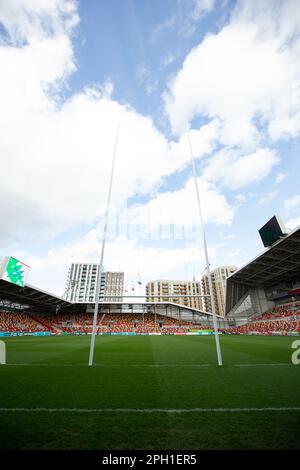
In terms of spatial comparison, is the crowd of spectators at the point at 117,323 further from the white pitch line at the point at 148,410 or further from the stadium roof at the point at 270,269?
the white pitch line at the point at 148,410

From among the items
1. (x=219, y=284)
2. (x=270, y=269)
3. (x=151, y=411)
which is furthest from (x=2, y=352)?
(x=219, y=284)

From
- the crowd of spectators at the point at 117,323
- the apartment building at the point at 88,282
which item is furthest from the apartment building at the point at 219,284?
the crowd of spectators at the point at 117,323

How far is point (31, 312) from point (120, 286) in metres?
75.4

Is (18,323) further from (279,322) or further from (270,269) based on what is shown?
(270,269)

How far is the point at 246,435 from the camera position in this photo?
2.88 metres

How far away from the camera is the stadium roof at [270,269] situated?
1195 inches

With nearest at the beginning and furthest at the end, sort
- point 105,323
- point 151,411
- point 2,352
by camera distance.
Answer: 1. point 151,411
2. point 2,352
3. point 105,323

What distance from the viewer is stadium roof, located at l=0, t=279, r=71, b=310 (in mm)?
34322

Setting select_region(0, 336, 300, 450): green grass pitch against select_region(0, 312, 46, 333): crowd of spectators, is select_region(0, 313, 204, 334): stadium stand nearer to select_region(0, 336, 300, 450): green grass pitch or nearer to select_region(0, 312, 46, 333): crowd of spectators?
select_region(0, 312, 46, 333): crowd of spectators

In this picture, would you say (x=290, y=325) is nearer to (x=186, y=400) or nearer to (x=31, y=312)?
(x=186, y=400)

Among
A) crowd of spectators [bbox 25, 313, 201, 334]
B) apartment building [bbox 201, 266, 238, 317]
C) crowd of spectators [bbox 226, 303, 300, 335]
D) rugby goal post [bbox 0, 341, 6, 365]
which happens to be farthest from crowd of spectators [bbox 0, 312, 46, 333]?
apartment building [bbox 201, 266, 238, 317]

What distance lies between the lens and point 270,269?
38875mm

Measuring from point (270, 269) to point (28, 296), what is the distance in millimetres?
45772
